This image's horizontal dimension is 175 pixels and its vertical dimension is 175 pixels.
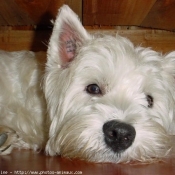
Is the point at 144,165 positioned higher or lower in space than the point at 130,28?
lower

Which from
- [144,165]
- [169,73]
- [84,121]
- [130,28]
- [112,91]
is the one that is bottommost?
[144,165]

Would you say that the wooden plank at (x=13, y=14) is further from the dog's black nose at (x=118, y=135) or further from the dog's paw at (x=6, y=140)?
the dog's black nose at (x=118, y=135)

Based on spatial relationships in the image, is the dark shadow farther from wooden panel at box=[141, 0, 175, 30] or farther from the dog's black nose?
the dog's black nose

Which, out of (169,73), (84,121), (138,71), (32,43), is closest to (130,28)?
(32,43)

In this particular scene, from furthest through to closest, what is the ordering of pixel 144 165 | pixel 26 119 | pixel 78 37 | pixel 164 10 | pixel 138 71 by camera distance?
pixel 164 10 → pixel 26 119 → pixel 78 37 → pixel 138 71 → pixel 144 165

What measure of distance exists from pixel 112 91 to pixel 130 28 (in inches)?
67.8

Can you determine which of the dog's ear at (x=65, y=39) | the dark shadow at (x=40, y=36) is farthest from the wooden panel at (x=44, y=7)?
the dog's ear at (x=65, y=39)

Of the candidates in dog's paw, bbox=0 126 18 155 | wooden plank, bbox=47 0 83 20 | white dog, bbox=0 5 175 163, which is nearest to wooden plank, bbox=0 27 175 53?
wooden plank, bbox=47 0 83 20

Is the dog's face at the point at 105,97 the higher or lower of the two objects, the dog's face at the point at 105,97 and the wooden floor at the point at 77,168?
the higher

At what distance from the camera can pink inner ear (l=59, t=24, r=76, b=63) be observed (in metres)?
2.36

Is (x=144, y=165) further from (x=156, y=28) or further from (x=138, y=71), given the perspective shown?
(x=156, y=28)

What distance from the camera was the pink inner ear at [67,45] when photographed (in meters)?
2.36

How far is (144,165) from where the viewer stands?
1.92 meters

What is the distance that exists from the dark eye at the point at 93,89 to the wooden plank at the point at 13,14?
3.69 ft
